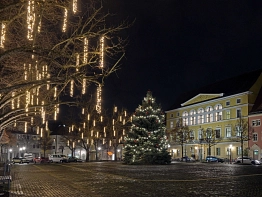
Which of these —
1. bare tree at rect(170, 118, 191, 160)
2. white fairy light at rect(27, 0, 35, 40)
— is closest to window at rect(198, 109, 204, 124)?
bare tree at rect(170, 118, 191, 160)

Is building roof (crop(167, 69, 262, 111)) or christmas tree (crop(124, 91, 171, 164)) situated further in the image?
building roof (crop(167, 69, 262, 111))

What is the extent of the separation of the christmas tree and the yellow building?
27.1m

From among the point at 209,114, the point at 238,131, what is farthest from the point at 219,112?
the point at 238,131

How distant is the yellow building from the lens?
72000 mm

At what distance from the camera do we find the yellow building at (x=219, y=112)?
2835 inches

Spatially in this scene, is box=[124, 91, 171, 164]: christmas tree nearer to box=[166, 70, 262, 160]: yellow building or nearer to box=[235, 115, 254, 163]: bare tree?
box=[235, 115, 254, 163]: bare tree

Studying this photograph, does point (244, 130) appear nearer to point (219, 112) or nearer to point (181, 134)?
point (219, 112)

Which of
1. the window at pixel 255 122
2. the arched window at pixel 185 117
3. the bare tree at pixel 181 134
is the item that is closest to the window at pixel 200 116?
the bare tree at pixel 181 134

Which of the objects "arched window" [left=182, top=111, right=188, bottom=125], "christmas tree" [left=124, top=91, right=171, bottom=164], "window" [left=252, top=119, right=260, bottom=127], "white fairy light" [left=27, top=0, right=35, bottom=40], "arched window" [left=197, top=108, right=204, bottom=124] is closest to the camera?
"white fairy light" [left=27, top=0, right=35, bottom=40]

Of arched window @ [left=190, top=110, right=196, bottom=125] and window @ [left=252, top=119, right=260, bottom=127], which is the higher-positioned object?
arched window @ [left=190, top=110, right=196, bottom=125]

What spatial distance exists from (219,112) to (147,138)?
36763 mm

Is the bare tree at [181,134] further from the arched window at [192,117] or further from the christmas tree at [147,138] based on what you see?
the christmas tree at [147,138]

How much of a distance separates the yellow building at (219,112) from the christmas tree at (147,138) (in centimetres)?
2708

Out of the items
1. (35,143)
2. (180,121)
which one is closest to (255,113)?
(180,121)
